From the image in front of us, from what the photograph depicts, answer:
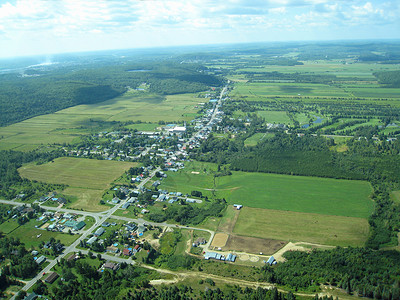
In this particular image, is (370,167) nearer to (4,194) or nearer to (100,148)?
(100,148)

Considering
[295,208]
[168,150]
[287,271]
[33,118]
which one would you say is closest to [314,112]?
[168,150]

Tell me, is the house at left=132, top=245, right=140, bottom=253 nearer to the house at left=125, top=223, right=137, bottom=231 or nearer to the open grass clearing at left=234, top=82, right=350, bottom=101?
the house at left=125, top=223, right=137, bottom=231

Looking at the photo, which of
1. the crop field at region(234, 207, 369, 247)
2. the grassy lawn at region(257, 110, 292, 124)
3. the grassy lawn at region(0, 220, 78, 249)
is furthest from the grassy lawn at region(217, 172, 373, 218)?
the grassy lawn at region(257, 110, 292, 124)

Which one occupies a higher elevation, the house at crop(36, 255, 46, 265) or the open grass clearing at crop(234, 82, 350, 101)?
the open grass clearing at crop(234, 82, 350, 101)

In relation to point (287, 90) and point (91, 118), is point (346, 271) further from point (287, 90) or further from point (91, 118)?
point (287, 90)

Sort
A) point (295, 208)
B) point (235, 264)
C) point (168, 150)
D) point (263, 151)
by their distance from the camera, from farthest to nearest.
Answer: point (168, 150)
point (263, 151)
point (295, 208)
point (235, 264)

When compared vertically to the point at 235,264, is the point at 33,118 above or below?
above

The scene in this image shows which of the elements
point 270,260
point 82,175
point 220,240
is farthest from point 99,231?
point 270,260
